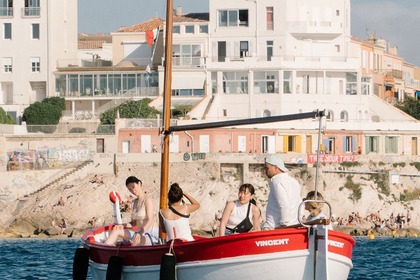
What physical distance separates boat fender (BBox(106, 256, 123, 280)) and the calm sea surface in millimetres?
10225

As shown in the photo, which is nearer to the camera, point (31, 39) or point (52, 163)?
point (52, 163)

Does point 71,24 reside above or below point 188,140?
above

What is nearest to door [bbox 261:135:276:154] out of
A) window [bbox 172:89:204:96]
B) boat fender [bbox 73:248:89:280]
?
window [bbox 172:89:204:96]

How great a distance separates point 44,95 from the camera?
3297 inches

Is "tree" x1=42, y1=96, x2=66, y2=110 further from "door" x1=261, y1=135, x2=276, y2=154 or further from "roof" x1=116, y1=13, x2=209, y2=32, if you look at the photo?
"door" x1=261, y1=135, x2=276, y2=154

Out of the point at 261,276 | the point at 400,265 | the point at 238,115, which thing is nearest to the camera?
the point at 261,276

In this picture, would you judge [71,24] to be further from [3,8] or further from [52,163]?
[52,163]

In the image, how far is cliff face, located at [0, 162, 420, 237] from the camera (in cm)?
6372

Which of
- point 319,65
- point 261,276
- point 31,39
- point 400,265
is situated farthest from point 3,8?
point 261,276

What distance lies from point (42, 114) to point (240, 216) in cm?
5494


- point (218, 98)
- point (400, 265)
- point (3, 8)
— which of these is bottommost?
point (400, 265)

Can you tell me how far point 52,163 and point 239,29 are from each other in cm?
1665

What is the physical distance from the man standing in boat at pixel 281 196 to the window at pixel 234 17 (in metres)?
58.6

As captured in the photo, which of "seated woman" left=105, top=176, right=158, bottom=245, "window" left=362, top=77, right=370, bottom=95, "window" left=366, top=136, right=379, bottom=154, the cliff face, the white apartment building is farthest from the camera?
the white apartment building
